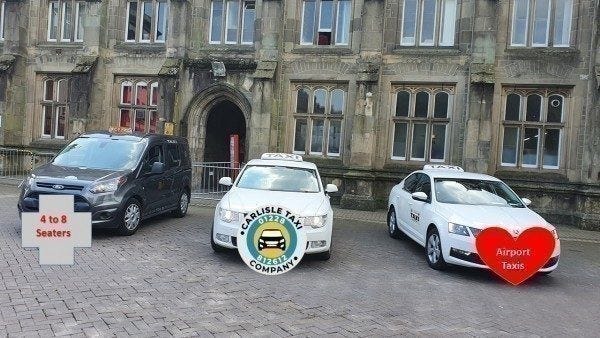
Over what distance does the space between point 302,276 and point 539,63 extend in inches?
451

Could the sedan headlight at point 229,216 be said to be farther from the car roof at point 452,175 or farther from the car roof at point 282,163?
the car roof at point 452,175

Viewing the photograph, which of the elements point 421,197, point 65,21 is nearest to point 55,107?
point 65,21

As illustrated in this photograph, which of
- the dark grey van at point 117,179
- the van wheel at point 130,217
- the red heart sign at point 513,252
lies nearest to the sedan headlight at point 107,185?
the dark grey van at point 117,179

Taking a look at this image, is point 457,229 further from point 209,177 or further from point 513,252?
point 209,177

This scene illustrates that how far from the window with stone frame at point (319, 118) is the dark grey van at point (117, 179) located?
5.77 m

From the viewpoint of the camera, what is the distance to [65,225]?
4609mm

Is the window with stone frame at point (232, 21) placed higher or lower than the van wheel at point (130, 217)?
higher

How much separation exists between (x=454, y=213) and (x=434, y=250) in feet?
2.40

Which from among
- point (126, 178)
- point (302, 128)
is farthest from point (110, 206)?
point (302, 128)

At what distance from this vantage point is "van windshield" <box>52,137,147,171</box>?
9.90 metres

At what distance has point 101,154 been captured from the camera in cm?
1020

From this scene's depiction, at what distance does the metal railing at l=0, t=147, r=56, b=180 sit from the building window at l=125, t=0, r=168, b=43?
214 inches

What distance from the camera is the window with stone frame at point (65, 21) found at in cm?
1905

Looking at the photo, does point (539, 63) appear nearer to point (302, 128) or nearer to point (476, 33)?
point (476, 33)
